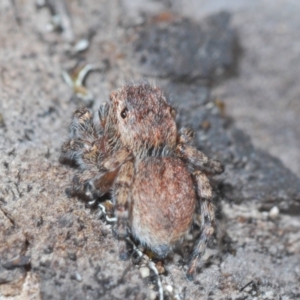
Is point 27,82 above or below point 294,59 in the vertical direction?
above

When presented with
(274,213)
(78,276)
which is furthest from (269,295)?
(78,276)

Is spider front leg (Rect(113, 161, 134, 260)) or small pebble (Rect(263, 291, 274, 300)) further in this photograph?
small pebble (Rect(263, 291, 274, 300))

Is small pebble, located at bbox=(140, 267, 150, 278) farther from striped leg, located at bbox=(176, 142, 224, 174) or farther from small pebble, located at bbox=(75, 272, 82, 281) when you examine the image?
striped leg, located at bbox=(176, 142, 224, 174)

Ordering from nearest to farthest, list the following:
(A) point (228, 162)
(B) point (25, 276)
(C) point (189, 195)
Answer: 1. (B) point (25, 276)
2. (C) point (189, 195)
3. (A) point (228, 162)

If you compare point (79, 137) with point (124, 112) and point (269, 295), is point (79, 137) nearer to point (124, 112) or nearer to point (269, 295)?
point (124, 112)

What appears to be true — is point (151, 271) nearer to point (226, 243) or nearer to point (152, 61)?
point (226, 243)

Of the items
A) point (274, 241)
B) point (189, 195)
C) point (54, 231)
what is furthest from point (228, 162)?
point (54, 231)

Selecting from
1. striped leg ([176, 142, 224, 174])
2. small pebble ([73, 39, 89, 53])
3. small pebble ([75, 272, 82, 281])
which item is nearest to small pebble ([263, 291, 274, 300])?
striped leg ([176, 142, 224, 174])

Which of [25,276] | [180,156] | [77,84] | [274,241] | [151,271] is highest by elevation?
[77,84]

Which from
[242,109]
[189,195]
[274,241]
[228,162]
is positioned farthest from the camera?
[242,109]
